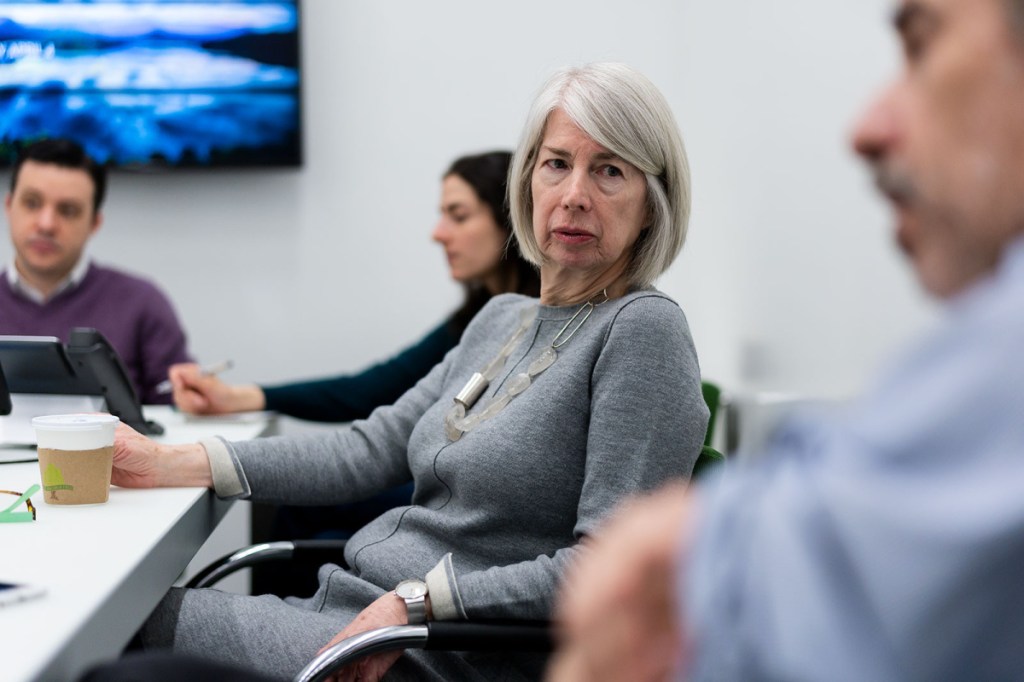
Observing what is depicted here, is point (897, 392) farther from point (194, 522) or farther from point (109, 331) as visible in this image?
point (109, 331)

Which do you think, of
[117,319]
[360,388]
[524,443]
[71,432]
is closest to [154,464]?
[71,432]

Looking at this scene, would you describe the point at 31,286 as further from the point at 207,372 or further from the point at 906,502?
the point at 906,502

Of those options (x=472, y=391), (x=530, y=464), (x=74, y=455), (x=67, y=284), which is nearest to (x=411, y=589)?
(x=530, y=464)

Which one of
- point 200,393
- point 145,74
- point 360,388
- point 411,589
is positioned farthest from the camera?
point 145,74

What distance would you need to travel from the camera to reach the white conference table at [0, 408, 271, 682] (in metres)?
0.81

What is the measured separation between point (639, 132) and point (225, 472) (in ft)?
2.43

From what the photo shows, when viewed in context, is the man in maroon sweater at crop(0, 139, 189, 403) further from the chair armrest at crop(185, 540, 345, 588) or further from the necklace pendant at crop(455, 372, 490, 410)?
the necklace pendant at crop(455, 372, 490, 410)

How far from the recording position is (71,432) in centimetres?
128

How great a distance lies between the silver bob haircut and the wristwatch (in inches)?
19.9

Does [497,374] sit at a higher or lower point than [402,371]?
higher

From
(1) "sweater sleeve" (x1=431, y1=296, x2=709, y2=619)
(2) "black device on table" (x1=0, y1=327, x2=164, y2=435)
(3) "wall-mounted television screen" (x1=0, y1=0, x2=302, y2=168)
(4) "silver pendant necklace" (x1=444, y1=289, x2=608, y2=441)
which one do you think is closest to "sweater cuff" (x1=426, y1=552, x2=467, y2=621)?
(1) "sweater sleeve" (x1=431, y1=296, x2=709, y2=619)

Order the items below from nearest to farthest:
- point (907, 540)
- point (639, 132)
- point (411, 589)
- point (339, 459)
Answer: point (907, 540)
point (411, 589)
point (639, 132)
point (339, 459)

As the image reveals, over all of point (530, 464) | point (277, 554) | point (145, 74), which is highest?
point (145, 74)

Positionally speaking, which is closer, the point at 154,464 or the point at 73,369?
the point at 154,464
